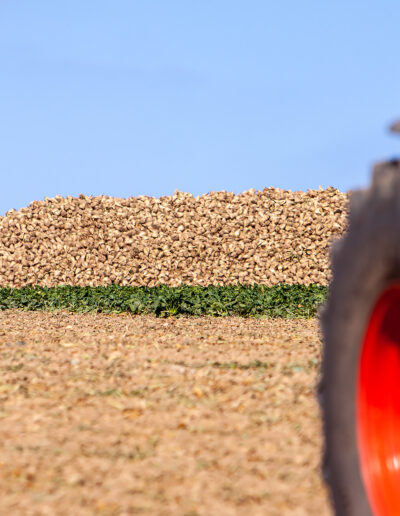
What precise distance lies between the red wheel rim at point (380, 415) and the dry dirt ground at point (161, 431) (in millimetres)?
826

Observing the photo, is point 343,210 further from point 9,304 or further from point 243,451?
point 243,451

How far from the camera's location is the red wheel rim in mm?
2848

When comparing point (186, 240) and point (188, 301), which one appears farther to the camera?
point (186, 240)

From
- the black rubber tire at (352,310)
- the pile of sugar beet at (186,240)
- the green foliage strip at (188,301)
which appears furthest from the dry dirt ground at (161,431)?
the pile of sugar beet at (186,240)

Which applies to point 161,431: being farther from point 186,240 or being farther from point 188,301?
point 186,240

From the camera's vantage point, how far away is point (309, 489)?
3896 mm

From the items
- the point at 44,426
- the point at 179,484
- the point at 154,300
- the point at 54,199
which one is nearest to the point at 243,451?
the point at 179,484

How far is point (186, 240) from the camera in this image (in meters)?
20.9

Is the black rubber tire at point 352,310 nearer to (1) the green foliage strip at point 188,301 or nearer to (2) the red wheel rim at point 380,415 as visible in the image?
(2) the red wheel rim at point 380,415

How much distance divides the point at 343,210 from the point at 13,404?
16.5m

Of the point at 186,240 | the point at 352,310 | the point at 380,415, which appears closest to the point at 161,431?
the point at 380,415

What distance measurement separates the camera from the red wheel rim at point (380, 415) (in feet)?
9.34

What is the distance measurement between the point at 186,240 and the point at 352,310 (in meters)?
18.1

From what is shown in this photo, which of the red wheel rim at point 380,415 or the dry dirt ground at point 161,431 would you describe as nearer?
the red wheel rim at point 380,415
